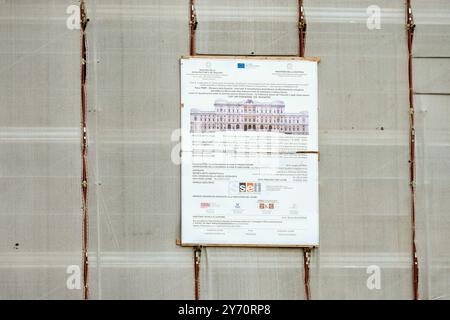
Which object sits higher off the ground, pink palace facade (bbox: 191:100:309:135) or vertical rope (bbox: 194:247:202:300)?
pink palace facade (bbox: 191:100:309:135)

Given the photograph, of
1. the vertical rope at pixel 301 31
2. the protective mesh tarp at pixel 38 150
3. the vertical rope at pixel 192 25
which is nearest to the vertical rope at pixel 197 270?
the protective mesh tarp at pixel 38 150

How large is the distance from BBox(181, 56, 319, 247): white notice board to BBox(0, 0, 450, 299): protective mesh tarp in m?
0.16

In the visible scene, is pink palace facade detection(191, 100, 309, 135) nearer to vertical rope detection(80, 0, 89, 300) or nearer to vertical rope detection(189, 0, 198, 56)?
vertical rope detection(189, 0, 198, 56)

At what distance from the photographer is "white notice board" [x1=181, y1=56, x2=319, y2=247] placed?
21.0 ft

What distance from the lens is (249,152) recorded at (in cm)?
644

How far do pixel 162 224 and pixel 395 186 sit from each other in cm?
291

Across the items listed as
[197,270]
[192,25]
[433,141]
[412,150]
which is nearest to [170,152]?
[197,270]

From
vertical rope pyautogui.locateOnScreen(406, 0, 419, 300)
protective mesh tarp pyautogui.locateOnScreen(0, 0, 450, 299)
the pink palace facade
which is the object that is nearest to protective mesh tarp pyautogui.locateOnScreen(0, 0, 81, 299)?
protective mesh tarp pyautogui.locateOnScreen(0, 0, 450, 299)

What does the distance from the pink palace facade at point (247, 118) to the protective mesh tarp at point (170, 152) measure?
31 cm

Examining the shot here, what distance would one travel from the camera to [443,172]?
21.4ft

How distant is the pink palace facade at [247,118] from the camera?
21.1 feet
